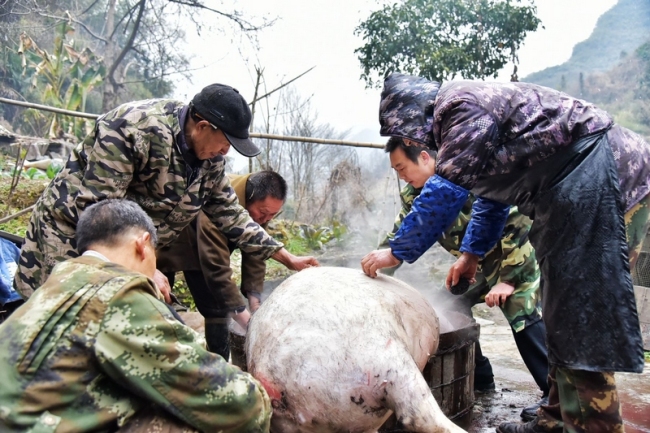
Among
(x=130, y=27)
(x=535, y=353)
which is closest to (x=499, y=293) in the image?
(x=535, y=353)

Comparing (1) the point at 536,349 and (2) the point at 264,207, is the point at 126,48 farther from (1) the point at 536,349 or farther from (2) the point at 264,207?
(1) the point at 536,349

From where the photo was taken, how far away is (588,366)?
224 cm

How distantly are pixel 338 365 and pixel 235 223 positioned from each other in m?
1.71

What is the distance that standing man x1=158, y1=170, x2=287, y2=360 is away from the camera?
13.5 feet

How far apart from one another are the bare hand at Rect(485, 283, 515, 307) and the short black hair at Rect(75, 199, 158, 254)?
2234 mm

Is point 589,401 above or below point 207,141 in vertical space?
below

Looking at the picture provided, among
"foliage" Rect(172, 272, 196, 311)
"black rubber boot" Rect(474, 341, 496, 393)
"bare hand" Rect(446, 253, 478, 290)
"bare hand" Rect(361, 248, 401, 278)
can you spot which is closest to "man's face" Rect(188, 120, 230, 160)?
"bare hand" Rect(361, 248, 401, 278)

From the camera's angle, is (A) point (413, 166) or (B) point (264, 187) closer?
(A) point (413, 166)

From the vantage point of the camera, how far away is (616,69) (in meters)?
23.0

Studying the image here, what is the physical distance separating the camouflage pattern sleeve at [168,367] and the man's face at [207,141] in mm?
1407

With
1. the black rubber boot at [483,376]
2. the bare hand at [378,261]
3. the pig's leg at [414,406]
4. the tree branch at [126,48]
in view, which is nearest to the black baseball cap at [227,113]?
the bare hand at [378,261]

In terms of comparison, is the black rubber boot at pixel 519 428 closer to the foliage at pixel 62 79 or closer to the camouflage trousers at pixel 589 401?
the camouflage trousers at pixel 589 401

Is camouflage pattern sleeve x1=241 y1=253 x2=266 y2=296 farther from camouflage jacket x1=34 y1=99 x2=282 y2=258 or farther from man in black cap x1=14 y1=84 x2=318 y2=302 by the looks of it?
man in black cap x1=14 y1=84 x2=318 y2=302

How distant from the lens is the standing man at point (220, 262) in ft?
13.5
